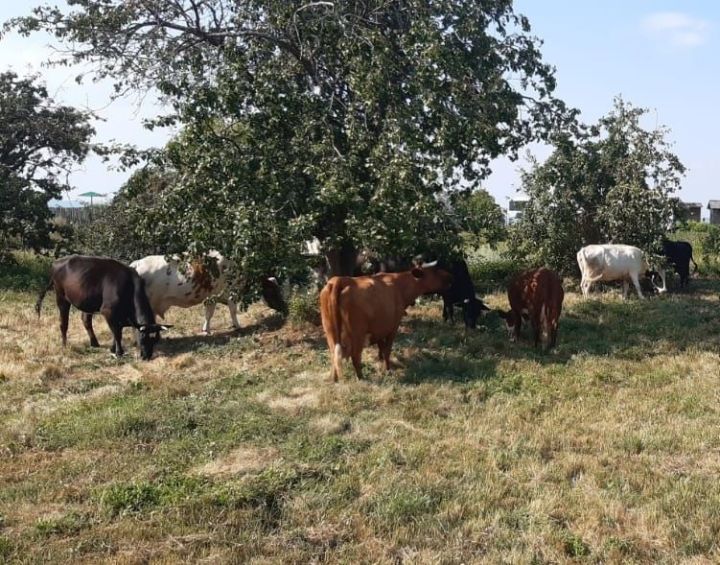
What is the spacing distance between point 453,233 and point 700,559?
21.1ft

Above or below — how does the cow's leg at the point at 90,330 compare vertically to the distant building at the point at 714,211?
below

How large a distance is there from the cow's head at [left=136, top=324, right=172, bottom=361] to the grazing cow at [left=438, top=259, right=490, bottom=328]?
15.3ft

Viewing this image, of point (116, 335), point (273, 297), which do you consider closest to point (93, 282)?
point (116, 335)

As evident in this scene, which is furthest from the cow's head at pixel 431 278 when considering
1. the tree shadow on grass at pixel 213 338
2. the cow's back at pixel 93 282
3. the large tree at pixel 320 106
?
the cow's back at pixel 93 282

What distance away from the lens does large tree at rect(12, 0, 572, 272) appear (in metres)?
9.76

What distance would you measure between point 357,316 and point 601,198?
9650 mm

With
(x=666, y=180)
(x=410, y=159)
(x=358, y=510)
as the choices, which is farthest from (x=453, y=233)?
(x=666, y=180)

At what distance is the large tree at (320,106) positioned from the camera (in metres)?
9.76

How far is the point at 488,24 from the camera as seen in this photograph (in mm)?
11484

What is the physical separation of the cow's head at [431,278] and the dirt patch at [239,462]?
14.5ft

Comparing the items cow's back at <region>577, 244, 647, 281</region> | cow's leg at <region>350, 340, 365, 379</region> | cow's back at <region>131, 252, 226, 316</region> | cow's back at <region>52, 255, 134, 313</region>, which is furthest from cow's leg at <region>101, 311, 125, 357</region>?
cow's back at <region>577, 244, 647, 281</region>

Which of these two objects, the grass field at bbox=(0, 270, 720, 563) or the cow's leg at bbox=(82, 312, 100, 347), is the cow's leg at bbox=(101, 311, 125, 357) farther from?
the cow's leg at bbox=(82, 312, 100, 347)

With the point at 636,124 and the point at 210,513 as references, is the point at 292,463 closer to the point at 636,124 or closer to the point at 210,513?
the point at 210,513

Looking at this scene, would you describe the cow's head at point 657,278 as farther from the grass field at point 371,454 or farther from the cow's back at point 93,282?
the cow's back at point 93,282
